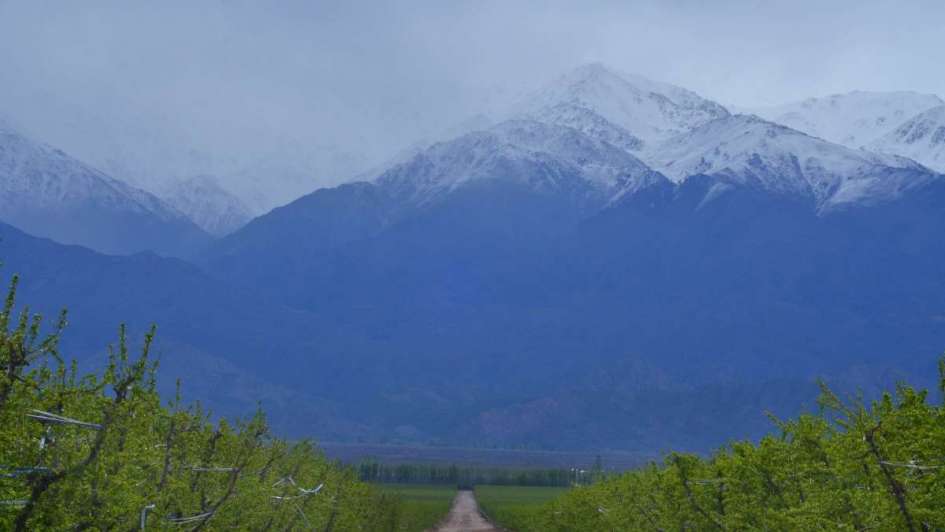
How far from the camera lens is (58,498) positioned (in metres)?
21.0

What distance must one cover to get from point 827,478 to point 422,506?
332 feet

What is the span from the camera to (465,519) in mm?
124000

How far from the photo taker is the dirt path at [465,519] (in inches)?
4225

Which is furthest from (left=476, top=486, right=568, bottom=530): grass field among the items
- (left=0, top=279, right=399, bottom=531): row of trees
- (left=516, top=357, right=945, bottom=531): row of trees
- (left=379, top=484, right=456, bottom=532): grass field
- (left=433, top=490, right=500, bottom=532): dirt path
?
(left=0, top=279, right=399, bottom=531): row of trees

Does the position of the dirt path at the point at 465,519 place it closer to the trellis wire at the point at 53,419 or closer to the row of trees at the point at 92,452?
the row of trees at the point at 92,452

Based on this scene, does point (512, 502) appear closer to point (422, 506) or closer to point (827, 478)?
point (422, 506)

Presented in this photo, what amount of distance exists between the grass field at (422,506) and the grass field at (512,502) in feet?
17.1

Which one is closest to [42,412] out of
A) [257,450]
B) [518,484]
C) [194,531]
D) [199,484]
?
[194,531]

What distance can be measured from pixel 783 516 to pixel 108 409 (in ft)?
50.2

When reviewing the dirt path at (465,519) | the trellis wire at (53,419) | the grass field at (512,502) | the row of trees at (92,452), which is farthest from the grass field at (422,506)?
the trellis wire at (53,419)

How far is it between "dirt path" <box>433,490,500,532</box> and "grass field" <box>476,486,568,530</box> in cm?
124

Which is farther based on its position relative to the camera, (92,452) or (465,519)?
(465,519)

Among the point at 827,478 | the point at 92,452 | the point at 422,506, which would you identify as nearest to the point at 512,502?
the point at 422,506

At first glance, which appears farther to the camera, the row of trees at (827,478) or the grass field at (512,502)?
the grass field at (512,502)
